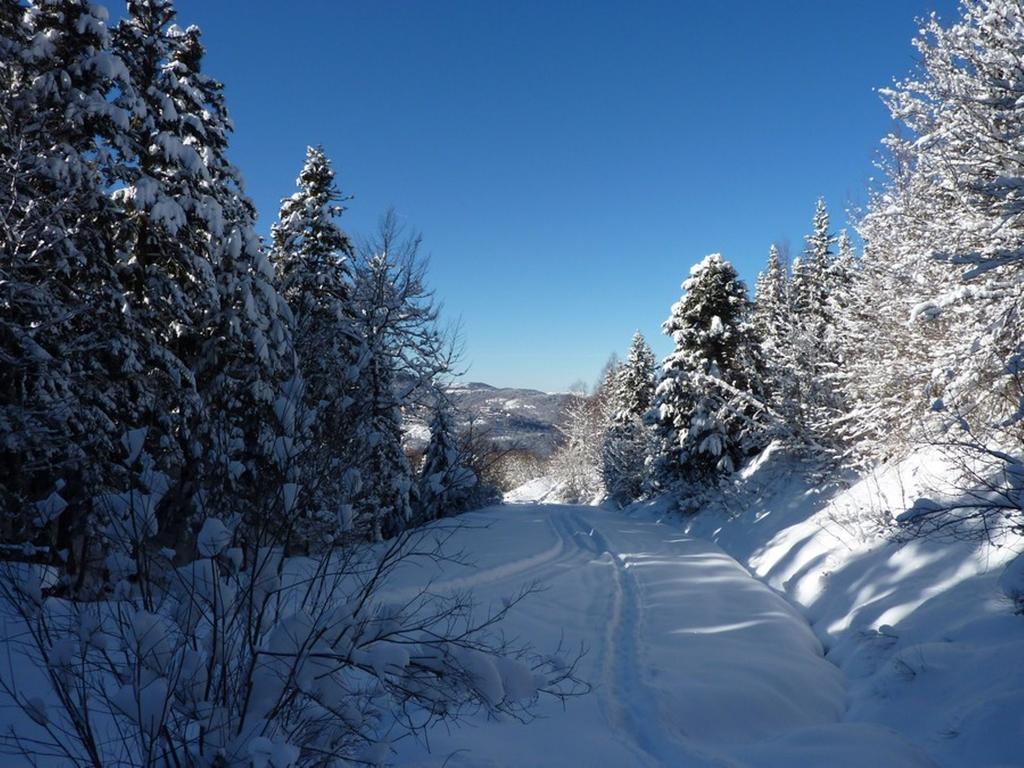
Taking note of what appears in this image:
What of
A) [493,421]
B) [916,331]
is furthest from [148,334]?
[916,331]

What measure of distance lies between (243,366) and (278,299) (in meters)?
1.53

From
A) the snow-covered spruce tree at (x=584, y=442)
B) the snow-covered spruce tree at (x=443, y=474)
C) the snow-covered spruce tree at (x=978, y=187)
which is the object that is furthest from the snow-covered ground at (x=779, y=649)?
the snow-covered spruce tree at (x=584, y=442)

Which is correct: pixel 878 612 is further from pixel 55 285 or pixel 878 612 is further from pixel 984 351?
pixel 55 285

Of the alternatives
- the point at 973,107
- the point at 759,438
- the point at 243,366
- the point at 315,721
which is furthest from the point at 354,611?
the point at 759,438

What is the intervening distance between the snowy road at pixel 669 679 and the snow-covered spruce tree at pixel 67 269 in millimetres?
5744

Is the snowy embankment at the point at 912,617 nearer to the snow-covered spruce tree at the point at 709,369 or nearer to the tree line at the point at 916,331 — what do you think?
the tree line at the point at 916,331

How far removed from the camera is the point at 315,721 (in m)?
2.61

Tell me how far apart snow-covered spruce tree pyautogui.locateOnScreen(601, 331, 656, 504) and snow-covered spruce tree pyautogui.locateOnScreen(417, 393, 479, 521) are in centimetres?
947

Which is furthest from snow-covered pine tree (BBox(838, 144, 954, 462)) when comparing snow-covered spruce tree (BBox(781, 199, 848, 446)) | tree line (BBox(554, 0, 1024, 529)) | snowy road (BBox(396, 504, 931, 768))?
snowy road (BBox(396, 504, 931, 768))

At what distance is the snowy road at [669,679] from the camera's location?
410 cm

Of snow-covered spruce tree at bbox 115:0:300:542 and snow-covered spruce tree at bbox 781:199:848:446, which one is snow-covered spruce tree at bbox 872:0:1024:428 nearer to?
snow-covered spruce tree at bbox 781:199:848:446

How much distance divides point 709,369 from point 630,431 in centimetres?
1081

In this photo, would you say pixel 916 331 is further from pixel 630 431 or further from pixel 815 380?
pixel 630 431

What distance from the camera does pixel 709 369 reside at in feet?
63.3
